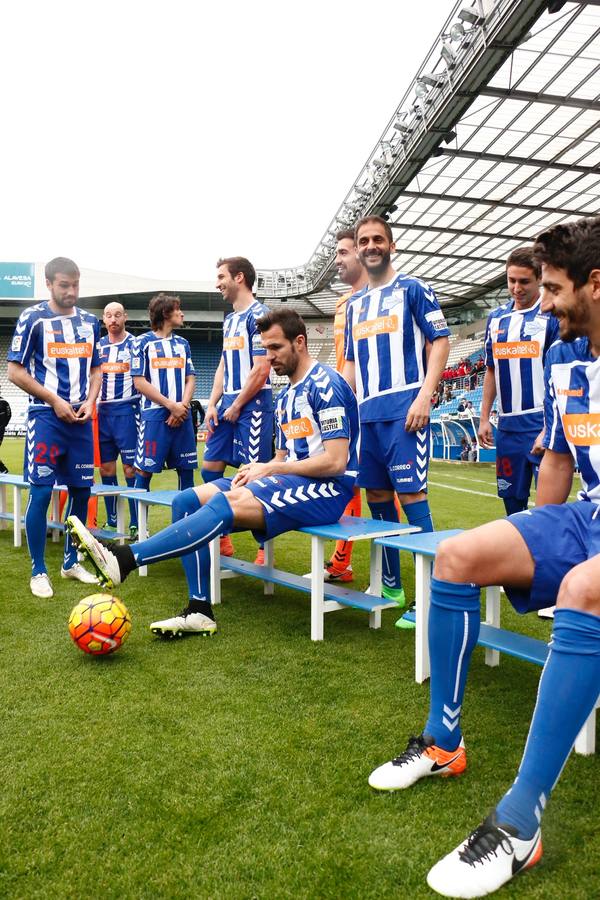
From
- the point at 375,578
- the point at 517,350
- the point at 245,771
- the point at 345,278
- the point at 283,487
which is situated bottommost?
the point at 245,771

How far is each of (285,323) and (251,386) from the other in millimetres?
1173

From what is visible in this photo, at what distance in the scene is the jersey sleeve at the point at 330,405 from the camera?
330cm

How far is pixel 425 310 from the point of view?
11.8 feet

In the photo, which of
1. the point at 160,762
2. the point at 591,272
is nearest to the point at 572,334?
the point at 591,272

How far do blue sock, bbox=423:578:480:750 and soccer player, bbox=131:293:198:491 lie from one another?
3957mm

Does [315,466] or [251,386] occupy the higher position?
[251,386]

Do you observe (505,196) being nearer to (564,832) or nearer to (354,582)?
(354,582)

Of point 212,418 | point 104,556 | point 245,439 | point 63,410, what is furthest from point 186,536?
point 212,418

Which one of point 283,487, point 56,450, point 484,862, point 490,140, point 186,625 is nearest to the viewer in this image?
point 484,862

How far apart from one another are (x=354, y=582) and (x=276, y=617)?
996mm

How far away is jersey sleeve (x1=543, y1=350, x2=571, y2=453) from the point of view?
2141 millimetres

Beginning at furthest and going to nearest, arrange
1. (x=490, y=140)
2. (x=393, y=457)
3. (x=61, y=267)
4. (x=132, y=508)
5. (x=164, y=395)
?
(x=490, y=140) < (x=132, y=508) < (x=164, y=395) < (x=61, y=267) < (x=393, y=457)

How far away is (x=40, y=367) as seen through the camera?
4.33 meters

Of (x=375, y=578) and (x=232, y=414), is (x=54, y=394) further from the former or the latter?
(x=375, y=578)
